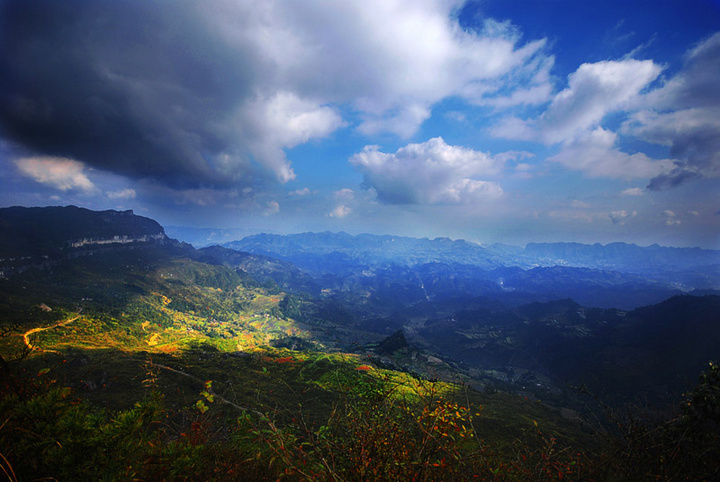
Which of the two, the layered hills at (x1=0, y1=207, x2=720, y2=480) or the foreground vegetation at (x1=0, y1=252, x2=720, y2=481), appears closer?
the foreground vegetation at (x1=0, y1=252, x2=720, y2=481)

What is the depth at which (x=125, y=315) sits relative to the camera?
126312 mm

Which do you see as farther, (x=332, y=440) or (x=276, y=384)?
(x=276, y=384)

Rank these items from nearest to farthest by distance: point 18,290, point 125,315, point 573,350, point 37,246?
point 18,290 → point 125,315 → point 573,350 → point 37,246

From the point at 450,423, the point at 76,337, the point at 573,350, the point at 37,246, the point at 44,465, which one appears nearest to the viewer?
the point at 44,465

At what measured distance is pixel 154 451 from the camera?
394cm

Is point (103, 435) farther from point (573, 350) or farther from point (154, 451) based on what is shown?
point (573, 350)

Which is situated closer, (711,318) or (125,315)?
(125,315)

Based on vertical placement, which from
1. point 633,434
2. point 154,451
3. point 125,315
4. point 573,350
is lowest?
point 573,350

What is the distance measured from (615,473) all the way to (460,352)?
220 meters

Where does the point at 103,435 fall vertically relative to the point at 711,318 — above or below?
above

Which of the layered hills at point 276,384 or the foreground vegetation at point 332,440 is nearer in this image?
the foreground vegetation at point 332,440

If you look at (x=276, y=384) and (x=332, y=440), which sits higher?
(x=332, y=440)

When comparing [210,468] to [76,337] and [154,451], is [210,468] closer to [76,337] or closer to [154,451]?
[154,451]

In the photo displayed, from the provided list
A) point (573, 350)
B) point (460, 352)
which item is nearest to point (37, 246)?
point (460, 352)
